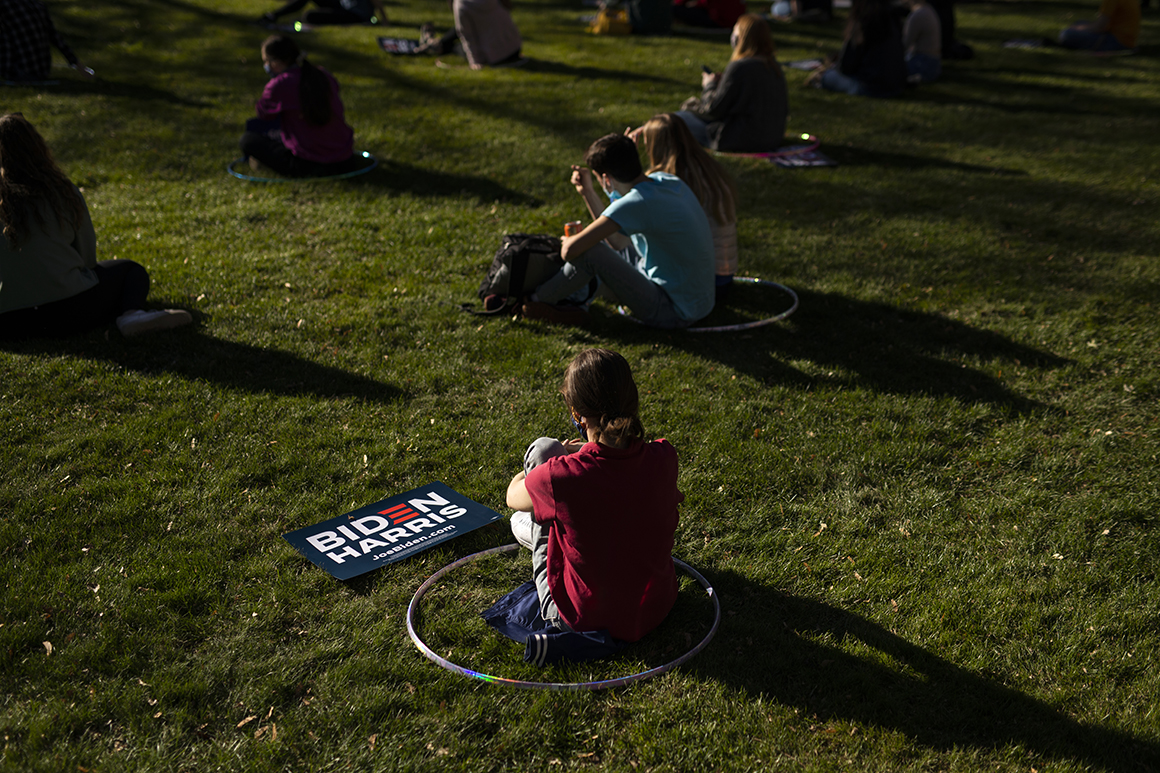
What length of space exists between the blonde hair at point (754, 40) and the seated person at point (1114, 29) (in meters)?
10.9

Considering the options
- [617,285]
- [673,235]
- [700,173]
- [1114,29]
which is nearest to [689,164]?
[700,173]

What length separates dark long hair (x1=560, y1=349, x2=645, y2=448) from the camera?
3463 millimetres

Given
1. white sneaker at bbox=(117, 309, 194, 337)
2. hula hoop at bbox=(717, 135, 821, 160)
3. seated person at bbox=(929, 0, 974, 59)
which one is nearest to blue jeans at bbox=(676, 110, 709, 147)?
hula hoop at bbox=(717, 135, 821, 160)

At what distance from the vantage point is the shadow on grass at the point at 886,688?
132 inches

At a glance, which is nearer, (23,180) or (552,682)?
(552,682)

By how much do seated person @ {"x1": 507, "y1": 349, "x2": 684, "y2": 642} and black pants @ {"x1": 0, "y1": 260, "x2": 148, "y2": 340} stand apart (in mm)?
4382

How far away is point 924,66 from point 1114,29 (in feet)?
19.4

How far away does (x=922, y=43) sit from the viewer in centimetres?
1533

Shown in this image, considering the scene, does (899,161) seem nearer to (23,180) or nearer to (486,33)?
(486,33)

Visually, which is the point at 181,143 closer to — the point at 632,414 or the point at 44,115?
the point at 44,115

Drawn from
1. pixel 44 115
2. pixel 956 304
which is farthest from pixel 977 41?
pixel 44 115

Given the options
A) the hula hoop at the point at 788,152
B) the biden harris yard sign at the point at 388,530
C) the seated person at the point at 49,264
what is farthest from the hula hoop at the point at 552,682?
the hula hoop at the point at 788,152

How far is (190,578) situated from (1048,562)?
414cm

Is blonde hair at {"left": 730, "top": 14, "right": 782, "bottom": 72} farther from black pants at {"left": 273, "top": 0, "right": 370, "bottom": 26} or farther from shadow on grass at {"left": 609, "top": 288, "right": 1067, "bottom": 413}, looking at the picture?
black pants at {"left": 273, "top": 0, "right": 370, "bottom": 26}
